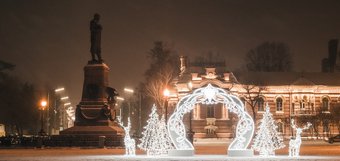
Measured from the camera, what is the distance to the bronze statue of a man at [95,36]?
51.4 meters

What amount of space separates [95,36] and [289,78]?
65519 millimetres

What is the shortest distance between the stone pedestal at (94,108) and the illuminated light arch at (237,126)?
12.5m

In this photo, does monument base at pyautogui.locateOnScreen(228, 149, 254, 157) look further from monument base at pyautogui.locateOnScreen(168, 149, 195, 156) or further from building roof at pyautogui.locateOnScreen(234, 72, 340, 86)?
building roof at pyautogui.locateOnScreen(234, 72, 340, 86)

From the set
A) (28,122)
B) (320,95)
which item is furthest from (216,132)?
(28,122)

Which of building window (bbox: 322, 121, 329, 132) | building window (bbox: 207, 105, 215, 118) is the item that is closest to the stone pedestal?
building window (bbox: 207, 105, 215, 118)

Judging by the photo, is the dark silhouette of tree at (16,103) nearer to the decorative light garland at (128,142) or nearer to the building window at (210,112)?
the building window at (210,112)

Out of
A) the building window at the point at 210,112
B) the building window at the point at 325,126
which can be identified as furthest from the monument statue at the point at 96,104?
the building window at the point at 325,126

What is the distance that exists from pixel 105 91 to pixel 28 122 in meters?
51.8

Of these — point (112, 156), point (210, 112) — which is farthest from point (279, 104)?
point (112, 156)

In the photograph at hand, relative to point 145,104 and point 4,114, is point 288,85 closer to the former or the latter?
point 145,104

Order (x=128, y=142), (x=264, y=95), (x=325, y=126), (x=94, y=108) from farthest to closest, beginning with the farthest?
(x=264, y=95) → (x=325, y=126) → (x=94, y=108) → (x=128, y=142)

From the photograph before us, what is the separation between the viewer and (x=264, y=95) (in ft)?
359

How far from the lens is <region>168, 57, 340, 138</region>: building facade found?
103625 millimetres

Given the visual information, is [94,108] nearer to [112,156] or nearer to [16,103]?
[112,156]
